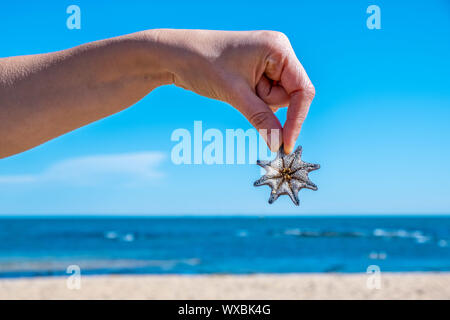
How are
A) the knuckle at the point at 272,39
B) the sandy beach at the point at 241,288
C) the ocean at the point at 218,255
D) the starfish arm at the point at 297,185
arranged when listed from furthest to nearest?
the ocean at the point at 218,255
the sandy beach at the point at 241,288
the starfish arm at the point at 297,185
the knuckle at the point at 272,39

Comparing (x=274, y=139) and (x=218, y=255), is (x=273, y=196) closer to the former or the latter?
(x=274, y=139)

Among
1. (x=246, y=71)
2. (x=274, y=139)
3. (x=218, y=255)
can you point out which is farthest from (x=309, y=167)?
(x=218, y=255)

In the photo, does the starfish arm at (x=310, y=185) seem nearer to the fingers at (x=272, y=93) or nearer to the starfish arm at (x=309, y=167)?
the starfish arm at (x=309, y=167)

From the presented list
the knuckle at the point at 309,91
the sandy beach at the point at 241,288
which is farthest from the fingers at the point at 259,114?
the sandy beach at the point at 241,288

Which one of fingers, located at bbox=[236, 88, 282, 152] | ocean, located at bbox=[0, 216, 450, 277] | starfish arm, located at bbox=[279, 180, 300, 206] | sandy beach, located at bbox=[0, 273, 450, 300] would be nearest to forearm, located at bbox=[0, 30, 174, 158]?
fingers, located at bbox=[236, 88, 282, 152]
